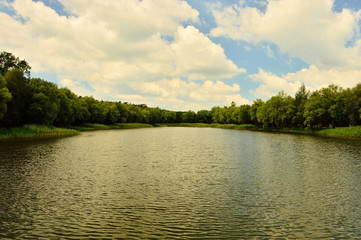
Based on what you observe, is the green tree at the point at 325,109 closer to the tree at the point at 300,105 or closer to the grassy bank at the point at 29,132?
the tree at the point at 300,105

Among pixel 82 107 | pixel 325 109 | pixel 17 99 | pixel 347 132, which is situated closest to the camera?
pixel 17 99

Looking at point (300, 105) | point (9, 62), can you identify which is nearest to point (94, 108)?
point (9, 62)

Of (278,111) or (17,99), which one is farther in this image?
(278,111)

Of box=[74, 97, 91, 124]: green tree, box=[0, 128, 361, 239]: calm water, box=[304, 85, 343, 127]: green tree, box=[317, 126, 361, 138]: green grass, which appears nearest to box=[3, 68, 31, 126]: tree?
box=[74, 97, 91, 124]: green tree

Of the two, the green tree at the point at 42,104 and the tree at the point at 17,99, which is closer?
the tree at the point at 17,99

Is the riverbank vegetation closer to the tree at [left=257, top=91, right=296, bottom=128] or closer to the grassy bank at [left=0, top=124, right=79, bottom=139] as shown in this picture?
the tree at [left=257, top=91, right=296, bottom=128]

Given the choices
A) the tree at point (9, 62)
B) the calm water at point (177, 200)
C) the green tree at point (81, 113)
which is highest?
the tree at point (9, 62)

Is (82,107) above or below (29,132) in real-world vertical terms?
above

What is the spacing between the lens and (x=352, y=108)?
90.8 m

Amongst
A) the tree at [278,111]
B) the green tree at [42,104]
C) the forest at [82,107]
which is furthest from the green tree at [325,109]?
the green tree at [42,104]

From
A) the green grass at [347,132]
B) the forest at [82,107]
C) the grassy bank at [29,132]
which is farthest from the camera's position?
the green grass at [347,132]

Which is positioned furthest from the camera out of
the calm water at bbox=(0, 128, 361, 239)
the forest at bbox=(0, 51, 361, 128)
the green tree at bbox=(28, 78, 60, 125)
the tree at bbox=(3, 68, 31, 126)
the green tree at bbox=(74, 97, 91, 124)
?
the green tree at bbox=(74, 97, 91, 124)

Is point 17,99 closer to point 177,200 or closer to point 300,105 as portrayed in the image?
point 177,200

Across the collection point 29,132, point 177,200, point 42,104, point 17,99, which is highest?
point 17,99
